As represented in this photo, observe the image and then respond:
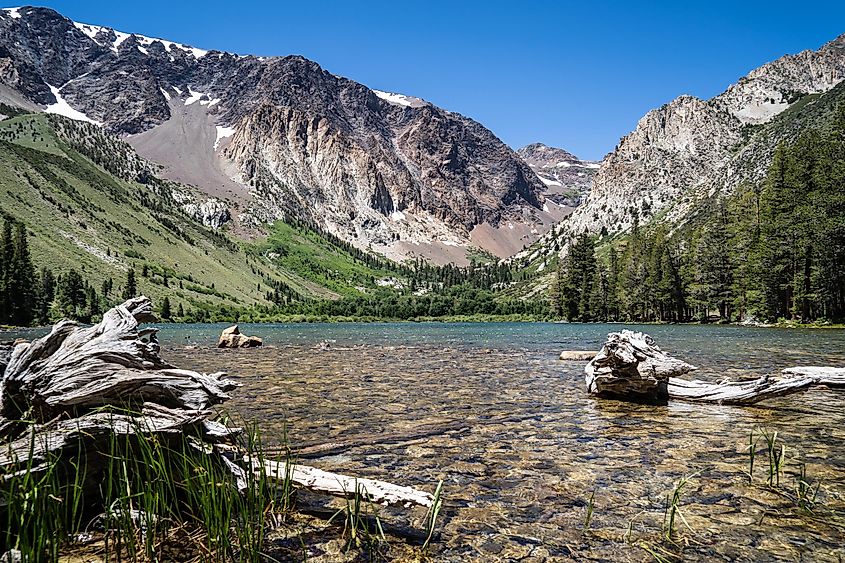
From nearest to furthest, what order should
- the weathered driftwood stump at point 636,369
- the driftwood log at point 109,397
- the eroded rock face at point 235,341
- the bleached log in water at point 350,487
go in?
1. the driftwood log at point 109,397
2. the bleached log in water at point 350,487
3. the weathered driftwood stump at point 636,369
4. the eroded rock face at point 235,341

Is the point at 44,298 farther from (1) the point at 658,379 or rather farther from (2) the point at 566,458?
(2) the point at 566,458

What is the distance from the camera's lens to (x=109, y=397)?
6824 millimetres

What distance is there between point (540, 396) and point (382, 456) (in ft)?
29.4

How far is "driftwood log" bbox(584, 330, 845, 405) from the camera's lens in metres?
14.8

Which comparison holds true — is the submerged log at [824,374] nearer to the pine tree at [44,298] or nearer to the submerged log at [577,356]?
the submerged log at [577,356]

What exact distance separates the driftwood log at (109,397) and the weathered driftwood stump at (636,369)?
36.6 ft

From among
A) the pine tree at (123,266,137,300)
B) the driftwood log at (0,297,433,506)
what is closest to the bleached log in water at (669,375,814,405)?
the driftwood log at (0,297,433,506)

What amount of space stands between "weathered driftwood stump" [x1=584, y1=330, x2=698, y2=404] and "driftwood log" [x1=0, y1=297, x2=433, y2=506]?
11143mm

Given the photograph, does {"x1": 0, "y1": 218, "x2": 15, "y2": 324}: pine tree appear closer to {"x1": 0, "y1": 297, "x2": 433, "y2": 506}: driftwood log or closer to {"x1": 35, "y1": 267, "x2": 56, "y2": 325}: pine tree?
{"x1": 35, "y1": 267, "x2": 56, "y2": 325}: pine tree

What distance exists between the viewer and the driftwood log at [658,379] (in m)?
14.8

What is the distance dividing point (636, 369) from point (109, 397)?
1424 cm

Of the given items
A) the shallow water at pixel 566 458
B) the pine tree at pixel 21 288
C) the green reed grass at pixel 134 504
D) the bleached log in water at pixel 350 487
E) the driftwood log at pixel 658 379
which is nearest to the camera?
the green reed grass at pixel 134 504

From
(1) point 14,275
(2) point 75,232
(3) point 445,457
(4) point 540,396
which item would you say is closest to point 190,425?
(3) point 445,457

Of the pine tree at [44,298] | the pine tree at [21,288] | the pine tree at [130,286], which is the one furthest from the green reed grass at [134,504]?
the pine tree at [130,286]
